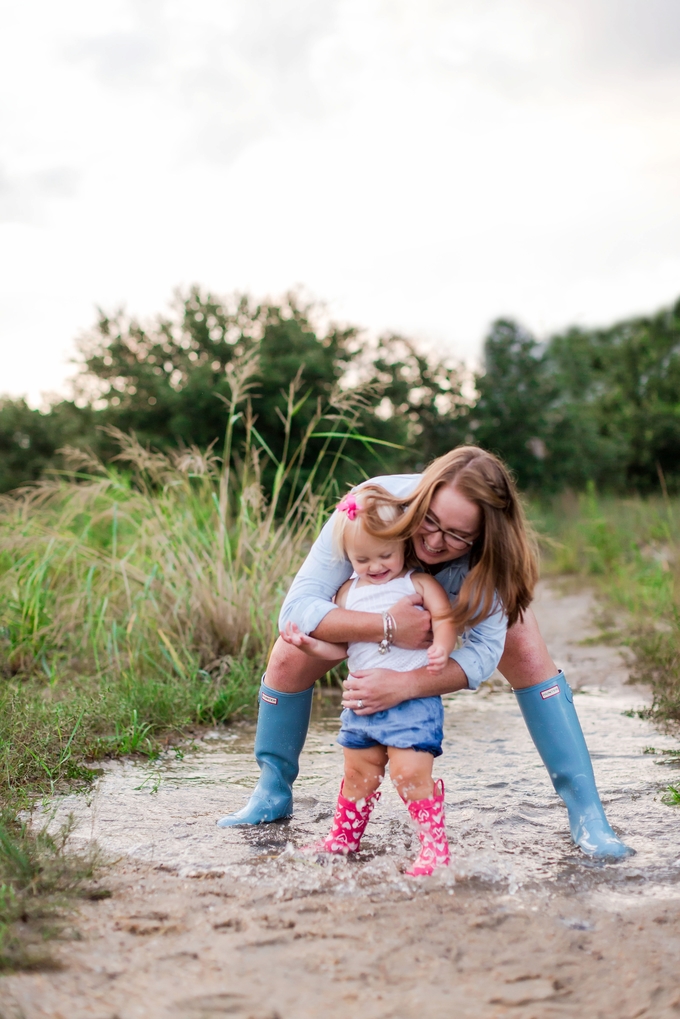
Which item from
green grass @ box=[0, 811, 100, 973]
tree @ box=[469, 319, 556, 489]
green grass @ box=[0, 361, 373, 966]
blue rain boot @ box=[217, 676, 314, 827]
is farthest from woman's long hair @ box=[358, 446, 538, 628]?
tree @ box=[469, 319, 556, 489]

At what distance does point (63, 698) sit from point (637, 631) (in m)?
3.45

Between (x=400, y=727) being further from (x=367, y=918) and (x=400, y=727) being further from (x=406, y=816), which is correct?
(x=406, y=816)

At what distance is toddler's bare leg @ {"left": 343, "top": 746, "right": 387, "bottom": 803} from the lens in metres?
2.29

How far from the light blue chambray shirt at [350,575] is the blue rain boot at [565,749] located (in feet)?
0.78

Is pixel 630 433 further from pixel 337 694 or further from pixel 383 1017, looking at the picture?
pixel 383 1017

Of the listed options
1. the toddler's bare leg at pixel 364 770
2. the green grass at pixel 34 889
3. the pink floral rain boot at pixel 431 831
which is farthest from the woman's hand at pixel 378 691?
the green grass at pixel 34 889

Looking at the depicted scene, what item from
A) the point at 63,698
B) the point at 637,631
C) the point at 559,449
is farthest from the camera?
the point at 559,449

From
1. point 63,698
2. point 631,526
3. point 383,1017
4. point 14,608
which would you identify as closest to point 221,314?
point 631,526

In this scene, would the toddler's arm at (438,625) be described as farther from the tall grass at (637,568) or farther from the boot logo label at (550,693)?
the tall grass at (637,568)

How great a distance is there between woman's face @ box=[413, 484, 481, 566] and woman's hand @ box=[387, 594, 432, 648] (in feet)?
0.44

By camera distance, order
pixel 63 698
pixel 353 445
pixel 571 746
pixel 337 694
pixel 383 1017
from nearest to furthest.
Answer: pixel 383 1017 < pixel 571 746 < pixel 63 698 < pixel 337 694 < pixel 353 445

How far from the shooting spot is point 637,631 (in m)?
5.44

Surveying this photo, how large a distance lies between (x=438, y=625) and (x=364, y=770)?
0.42 meters

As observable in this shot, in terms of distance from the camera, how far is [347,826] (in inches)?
A: 90.7
